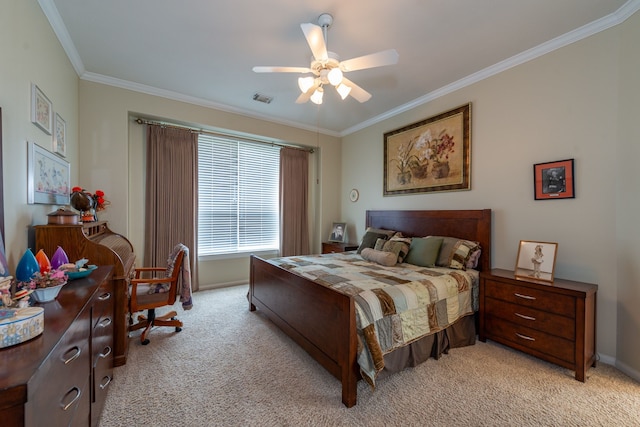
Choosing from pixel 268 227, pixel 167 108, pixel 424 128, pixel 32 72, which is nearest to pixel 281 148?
pixel 268 227

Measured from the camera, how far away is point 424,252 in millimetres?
Result: 3078

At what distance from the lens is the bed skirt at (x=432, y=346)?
2.03 m

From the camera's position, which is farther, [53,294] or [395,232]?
[395,232]

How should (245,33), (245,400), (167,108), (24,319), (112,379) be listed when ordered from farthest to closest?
1. (167,108)
2. (245,33)
3. (112,379)
4. (245,400)
5. (24,319)

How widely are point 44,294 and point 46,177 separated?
58.1 inches

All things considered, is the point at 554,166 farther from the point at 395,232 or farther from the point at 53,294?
the point at 53,294

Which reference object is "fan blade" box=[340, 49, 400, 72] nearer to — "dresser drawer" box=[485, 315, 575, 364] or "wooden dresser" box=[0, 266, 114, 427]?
Answer: "wooden dresser" box=[0, 266, 114, 427]

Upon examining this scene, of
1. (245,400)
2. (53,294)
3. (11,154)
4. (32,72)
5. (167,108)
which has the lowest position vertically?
(245,400)

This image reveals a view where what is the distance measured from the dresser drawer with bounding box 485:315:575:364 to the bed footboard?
1582 mm

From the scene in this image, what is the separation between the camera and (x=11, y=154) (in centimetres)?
168

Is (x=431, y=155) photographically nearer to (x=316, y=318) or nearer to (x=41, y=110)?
(x=316, y=318)

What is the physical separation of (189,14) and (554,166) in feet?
11.6

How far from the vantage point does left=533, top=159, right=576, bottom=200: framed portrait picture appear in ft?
7.92

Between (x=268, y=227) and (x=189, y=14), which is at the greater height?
(x=189, y=14)
